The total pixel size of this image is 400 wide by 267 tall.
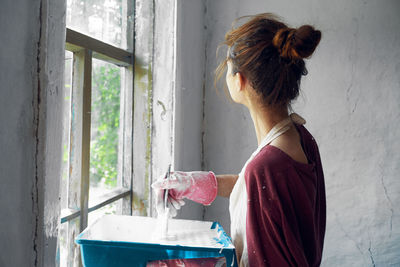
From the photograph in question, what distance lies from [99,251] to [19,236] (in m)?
0.19

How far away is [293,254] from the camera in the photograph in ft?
2.31

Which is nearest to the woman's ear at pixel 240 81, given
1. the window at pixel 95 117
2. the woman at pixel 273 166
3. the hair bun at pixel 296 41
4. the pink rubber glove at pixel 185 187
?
the woman at pixel 273 166

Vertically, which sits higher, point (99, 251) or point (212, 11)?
point (212, 11)

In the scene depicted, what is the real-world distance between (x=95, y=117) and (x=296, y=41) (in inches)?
29.2

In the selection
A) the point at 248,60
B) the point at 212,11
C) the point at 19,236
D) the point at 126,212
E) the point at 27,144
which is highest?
the point at 212,11

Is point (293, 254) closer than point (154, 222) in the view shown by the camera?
Yes

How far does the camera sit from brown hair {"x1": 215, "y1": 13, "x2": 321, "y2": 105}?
2.58ft

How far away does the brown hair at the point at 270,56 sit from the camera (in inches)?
30.9

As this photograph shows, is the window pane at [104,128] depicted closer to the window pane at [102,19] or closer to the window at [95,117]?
the window at [95,117]

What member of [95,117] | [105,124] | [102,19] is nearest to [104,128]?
[105,124]

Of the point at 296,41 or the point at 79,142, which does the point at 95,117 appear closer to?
the point at 79,142

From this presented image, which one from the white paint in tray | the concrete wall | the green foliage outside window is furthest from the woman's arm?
the concrete wall

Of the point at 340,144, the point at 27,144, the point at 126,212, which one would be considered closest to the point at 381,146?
the point at 340,144

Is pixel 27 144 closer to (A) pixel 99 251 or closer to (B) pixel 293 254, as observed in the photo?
(A) pixel 99 251
